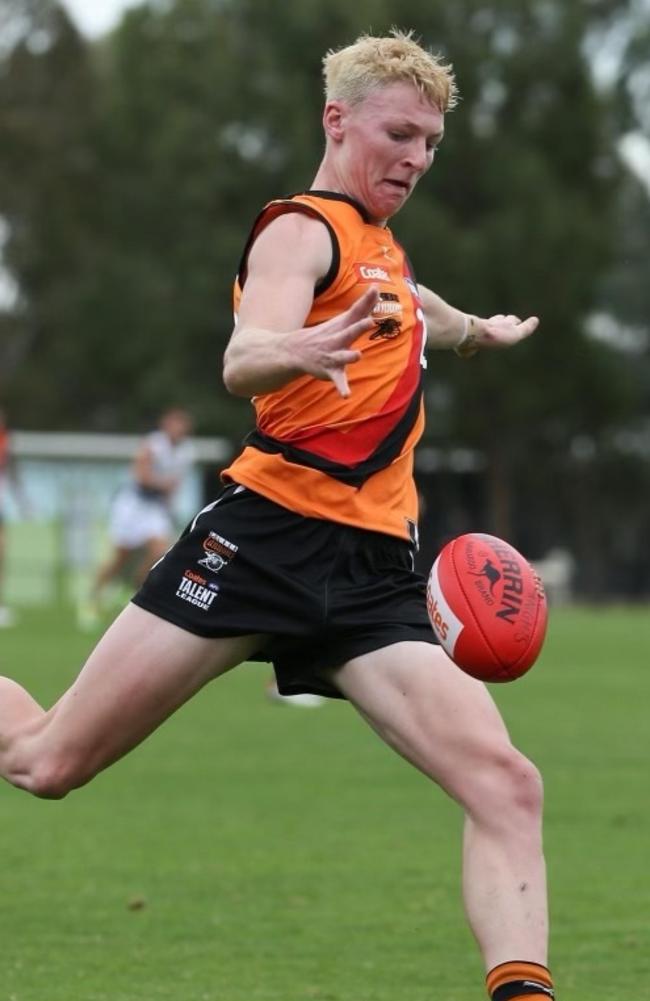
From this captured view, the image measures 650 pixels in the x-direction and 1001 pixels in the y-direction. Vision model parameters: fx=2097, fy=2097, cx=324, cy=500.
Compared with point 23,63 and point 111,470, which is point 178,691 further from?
point 23,63

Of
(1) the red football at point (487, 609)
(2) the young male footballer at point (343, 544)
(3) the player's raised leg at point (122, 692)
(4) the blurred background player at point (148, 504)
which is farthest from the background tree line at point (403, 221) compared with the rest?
(1) the red football at point (487, 609)

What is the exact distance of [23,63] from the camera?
5459 cm

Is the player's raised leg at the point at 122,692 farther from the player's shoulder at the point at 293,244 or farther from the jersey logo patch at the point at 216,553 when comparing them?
the player's shoulder at the point at 293,244

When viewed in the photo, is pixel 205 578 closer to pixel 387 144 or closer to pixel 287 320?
pixel 287 320

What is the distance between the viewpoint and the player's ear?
17.3 feet

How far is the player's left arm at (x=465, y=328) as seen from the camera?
6.03 m

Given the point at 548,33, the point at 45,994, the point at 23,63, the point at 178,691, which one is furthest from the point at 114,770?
the point at 23,63

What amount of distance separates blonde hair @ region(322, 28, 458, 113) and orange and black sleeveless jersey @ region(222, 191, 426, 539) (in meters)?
0.27

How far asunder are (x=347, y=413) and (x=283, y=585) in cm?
46

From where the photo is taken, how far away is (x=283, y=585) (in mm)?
5203

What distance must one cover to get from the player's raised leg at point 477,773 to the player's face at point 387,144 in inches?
45.2

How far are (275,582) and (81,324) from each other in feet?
158

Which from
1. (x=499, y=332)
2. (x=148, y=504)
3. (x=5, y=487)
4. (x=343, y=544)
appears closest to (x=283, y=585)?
(x=343, y=544)

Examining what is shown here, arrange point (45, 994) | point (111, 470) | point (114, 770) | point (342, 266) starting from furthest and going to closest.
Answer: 1. point (111, 470)
2. point (114, 770)
3. point (45, 994)
4. point (342, 266)
